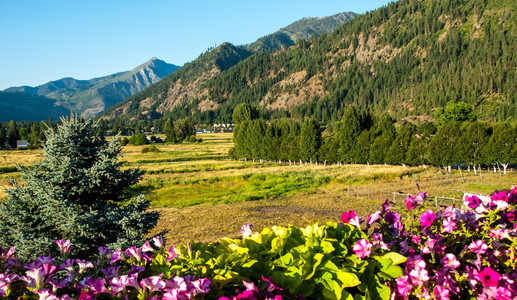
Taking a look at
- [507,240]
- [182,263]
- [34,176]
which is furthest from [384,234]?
[34,176]

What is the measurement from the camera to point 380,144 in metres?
53.9

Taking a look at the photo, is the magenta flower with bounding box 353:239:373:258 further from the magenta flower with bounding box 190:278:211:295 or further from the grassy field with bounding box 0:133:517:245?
the grassy field with bounding box 0:133:517:245

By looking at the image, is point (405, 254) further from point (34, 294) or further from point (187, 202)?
point (187, 202)

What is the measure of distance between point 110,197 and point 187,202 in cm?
2277

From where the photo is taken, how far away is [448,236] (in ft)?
10.1

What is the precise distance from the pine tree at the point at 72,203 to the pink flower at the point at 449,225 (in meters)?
6.05

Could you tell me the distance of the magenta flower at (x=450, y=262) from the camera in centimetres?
258

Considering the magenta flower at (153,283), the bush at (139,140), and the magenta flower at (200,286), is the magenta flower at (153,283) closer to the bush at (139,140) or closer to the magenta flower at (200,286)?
the magenta flower at (200,286)

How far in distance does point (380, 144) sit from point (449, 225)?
54432 millimetres

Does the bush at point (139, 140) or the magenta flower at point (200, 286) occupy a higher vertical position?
the magenta flower at point (200, 286)

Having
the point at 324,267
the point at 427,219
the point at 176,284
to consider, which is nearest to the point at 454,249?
the point at 427,219

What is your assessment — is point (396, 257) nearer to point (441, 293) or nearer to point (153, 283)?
point (441, 293)

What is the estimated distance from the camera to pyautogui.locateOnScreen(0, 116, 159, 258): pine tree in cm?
679

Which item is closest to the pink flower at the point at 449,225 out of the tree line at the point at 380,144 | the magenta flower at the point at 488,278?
the magenta flower at the point at 488,278
